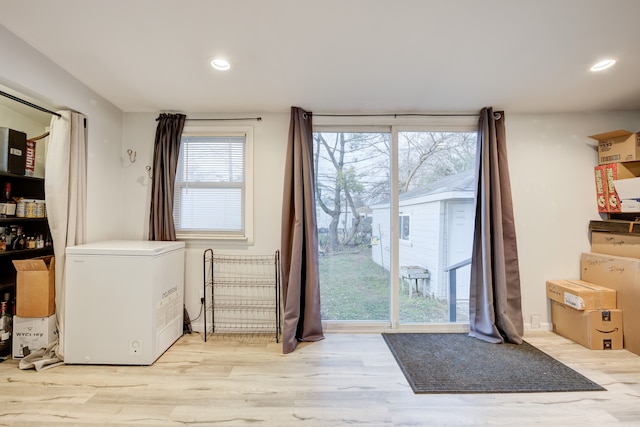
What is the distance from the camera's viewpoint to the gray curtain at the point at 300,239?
2.61 m

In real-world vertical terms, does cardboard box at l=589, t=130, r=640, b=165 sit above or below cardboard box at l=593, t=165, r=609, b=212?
above

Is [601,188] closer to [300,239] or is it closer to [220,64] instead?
[300,239]

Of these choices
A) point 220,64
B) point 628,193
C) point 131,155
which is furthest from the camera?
point 131,155

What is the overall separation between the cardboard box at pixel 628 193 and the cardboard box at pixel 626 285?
0.46 m

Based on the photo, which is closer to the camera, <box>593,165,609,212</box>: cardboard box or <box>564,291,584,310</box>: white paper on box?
<box>564,291,584,310</box>: white paper on box

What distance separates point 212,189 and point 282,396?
1.99 meters

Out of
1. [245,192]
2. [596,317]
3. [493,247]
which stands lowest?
[596,317]

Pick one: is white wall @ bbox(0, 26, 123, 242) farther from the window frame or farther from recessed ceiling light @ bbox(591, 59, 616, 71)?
recessed ceiling light @ bbox(591, 59, 616, 71)

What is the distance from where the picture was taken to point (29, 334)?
2.22 m

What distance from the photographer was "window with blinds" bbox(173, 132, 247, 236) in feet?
9.38

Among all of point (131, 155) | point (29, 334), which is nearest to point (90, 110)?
point (131, 155)

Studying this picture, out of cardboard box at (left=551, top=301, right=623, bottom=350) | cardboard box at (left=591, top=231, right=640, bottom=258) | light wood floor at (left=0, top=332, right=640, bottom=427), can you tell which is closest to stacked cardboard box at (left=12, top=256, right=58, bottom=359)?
light wood floor at (left=0, top=332, right=640, bottom=427)

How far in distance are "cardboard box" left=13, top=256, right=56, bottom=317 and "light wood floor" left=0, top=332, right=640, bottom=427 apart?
16.6 inches

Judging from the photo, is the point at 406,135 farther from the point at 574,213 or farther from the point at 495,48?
the point at 574,213
